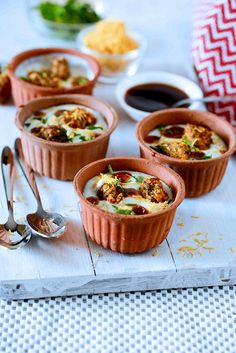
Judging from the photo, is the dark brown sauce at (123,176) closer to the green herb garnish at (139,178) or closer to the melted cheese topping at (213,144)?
the green herb garnish at (139,178)

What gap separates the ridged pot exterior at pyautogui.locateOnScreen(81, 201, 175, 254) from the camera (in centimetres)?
166

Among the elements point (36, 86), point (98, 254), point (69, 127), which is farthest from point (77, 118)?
point (98, 254)

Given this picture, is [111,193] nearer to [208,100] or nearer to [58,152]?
[58,152]

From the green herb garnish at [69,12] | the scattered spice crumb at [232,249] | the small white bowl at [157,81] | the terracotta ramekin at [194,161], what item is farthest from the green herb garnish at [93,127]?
the green herb garnish at [69,12]

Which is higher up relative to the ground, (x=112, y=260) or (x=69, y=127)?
(x=69, y=127)

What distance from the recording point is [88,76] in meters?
2.42

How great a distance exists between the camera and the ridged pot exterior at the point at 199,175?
Answer: 6.26 feet

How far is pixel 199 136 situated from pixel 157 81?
519 mm

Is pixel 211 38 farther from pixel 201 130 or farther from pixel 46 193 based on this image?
pixel 46 193

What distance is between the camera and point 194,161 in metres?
1.88

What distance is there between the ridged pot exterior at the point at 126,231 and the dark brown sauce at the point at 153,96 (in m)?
0.69

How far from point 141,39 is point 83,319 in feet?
4.86

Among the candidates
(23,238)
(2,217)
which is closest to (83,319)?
(23,238)

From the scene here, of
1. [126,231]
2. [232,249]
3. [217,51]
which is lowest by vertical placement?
[232,249]
